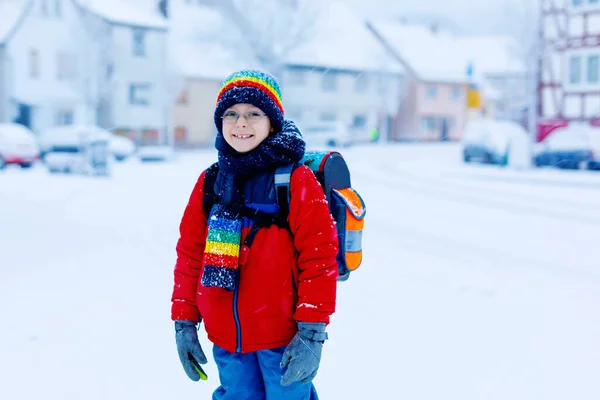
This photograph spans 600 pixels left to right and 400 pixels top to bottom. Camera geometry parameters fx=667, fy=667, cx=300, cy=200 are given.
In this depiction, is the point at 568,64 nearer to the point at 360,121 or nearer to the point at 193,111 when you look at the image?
the point at 193,111

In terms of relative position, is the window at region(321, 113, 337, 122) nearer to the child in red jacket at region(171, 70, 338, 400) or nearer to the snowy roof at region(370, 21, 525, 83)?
the snowy roof at region(370, 21, 525, 83)

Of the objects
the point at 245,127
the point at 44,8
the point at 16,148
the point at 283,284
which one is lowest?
the point at 283,284

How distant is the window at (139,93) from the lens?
3853cm

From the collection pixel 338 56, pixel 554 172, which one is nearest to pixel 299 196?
pixel 554 172

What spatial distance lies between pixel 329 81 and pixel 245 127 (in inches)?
1784

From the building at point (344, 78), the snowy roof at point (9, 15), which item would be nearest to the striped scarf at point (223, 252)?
the snowy roof at point (9, 15)

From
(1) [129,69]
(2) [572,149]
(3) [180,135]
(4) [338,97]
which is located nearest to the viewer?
(2) [572,149]

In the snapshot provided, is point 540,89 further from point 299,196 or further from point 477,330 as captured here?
point 299,196

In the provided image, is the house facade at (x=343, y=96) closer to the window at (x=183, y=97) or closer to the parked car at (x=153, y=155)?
the window at (x=183, y=97)

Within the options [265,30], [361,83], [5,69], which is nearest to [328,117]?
[361,83]

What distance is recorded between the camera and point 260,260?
2.56 metres

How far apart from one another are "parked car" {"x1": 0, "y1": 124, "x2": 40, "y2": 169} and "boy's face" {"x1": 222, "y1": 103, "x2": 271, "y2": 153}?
65.1 ft

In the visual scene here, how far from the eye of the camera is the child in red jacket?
251 cm

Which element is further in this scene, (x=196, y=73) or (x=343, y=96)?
(x=343, y=96)
